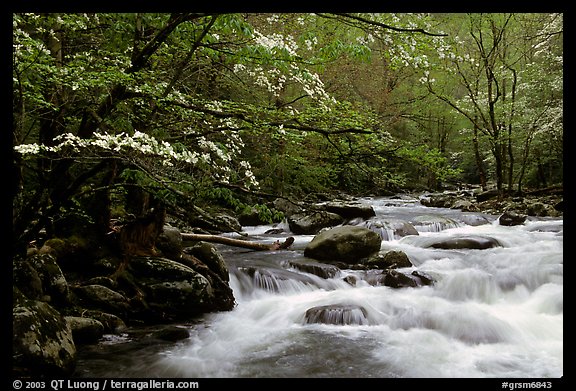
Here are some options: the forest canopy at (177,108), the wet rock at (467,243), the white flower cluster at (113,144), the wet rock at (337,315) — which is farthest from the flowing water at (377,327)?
the white flower cluster at (113,144)

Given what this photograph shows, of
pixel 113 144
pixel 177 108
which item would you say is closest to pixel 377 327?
pixel 177 108

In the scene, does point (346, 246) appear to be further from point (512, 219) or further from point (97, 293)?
point (512, 219)

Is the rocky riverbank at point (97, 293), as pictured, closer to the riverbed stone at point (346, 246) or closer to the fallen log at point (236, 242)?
the fallen log at point (236, 242)

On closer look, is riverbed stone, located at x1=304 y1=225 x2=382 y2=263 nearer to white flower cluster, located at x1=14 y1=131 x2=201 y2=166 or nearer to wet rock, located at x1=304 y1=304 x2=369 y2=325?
wet rock, located at x1=304 y1=304 x2=369 y2=325

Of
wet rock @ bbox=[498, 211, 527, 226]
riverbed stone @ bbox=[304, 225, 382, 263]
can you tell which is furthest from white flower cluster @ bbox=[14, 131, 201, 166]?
wet rock @ bbox=[498, 211, 527, 226]

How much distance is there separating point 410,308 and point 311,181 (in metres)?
7.63

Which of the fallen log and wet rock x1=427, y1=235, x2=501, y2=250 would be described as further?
wet rock x1=427, y1=235, x2=501, y2=250

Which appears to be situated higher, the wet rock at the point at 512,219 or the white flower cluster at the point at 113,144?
the white flower cluster at the point at 113,144

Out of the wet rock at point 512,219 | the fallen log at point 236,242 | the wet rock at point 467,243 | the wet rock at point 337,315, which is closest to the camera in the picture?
the wet rock at point 337,315

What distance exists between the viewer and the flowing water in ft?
16.3

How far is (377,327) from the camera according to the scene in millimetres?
6258

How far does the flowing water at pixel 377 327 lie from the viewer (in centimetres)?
495

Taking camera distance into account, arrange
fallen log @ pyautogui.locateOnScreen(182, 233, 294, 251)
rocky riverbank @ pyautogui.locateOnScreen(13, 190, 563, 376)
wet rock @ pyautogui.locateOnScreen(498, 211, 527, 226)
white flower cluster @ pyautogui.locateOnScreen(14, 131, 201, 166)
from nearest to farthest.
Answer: white flower cluster @ pyautogui.locateOnScreen(14, 131, 201, 166) < rocky riverbank @ pyautogui.locateOnScreen(13, 190, 563, 376) < fallen log @ pyautogui.locateOnScreen(182, 233, 294, 251) < wet rock @ pyautogui.locateOnScreen(498, 211, 527, 226)
